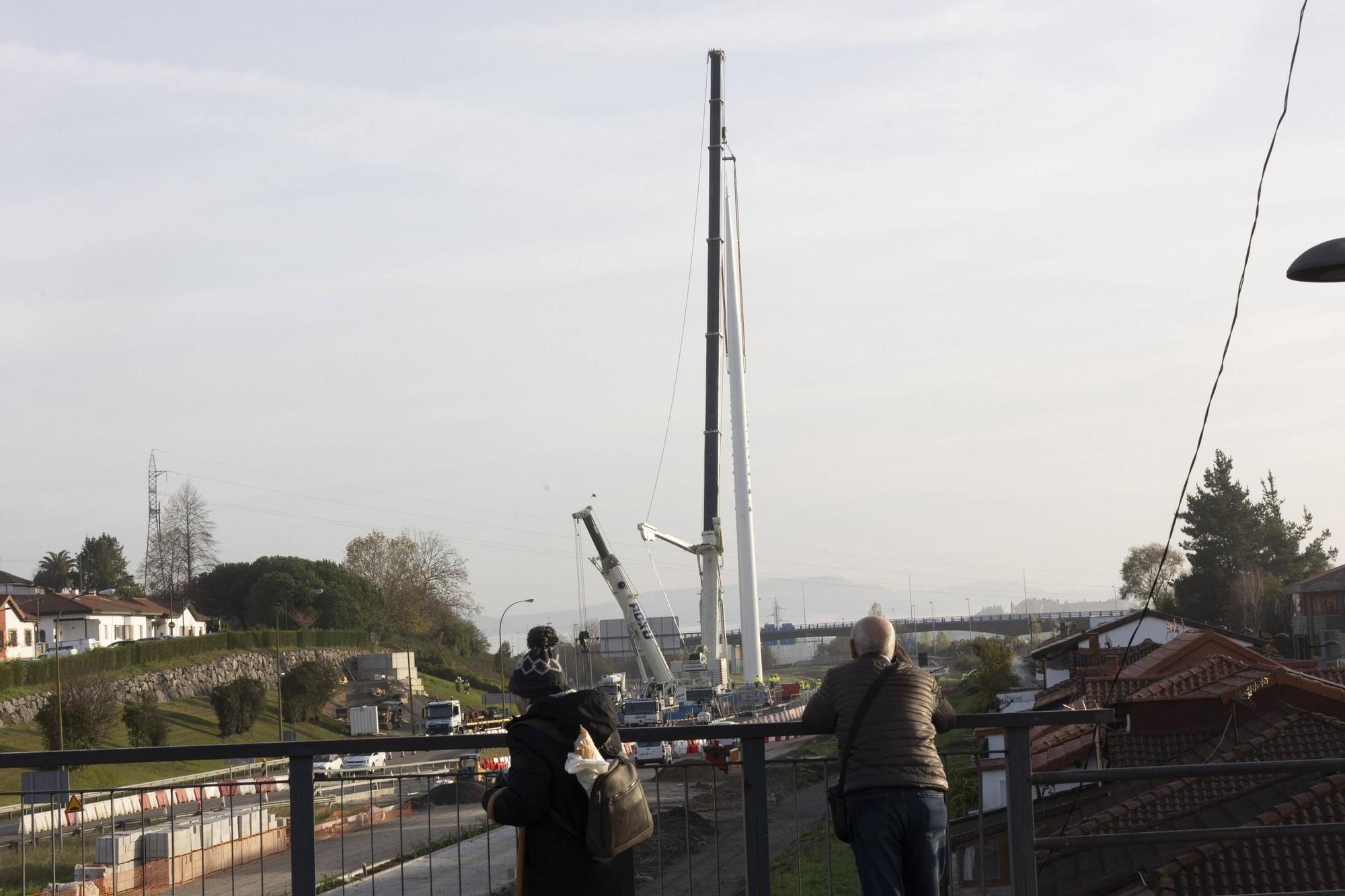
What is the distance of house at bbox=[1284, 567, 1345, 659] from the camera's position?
2751 inches

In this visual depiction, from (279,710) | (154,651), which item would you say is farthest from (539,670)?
(154,651)

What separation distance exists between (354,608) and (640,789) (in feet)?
346

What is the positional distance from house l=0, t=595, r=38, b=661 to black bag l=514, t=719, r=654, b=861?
81.7 meters

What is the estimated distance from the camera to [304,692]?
7725 cm

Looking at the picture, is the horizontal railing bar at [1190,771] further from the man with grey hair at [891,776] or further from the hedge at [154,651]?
the hedge at [154,651]

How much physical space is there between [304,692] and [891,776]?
75843mm

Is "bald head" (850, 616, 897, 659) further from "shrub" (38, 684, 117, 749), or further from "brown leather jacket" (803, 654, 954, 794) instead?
"shrub" (38, 684, 117, 749)

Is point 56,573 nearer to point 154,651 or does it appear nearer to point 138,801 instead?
point 154,651

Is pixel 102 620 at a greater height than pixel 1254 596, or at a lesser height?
greater

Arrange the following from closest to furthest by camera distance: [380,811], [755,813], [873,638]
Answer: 1. [873,638]
2. [755,813]
3. [380,811]

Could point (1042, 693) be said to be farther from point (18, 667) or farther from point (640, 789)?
point (18, 667)

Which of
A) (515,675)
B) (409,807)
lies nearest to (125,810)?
(409,807)

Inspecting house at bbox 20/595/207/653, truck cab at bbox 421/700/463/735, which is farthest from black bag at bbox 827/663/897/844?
house at bbox 20/595/207/653

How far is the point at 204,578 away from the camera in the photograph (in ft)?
356
